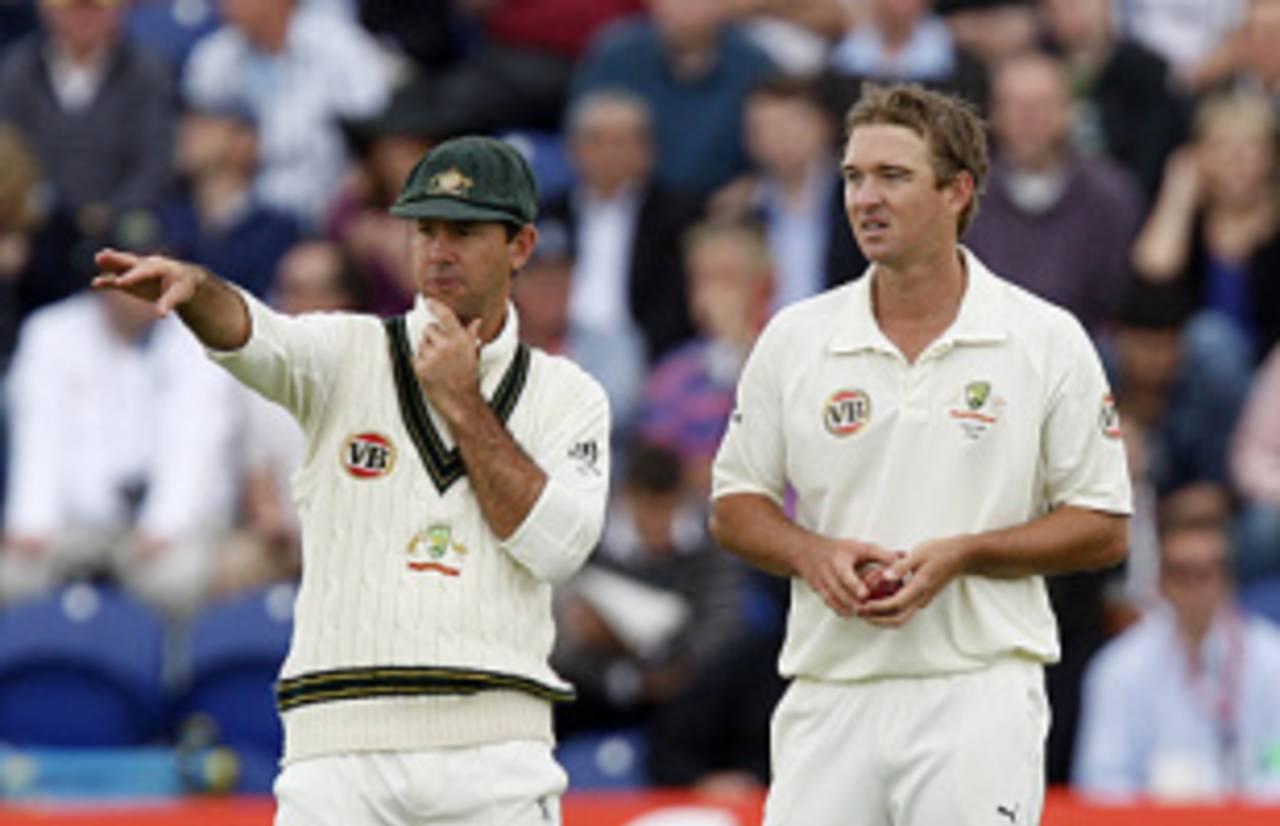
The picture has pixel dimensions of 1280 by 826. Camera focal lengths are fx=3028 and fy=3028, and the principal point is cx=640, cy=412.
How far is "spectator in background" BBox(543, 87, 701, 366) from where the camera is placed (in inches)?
546

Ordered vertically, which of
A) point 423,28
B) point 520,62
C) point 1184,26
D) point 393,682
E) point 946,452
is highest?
point 423,28

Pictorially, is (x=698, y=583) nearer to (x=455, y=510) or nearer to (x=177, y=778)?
(x=177, y=778)

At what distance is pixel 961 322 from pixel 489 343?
1137 millimetres

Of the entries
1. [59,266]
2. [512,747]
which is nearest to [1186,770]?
[512,747]

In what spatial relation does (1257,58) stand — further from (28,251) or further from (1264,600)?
(28,251)

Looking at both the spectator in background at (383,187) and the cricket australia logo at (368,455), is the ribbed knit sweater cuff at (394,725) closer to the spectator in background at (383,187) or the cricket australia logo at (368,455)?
the cricket australia logo at (368,455)

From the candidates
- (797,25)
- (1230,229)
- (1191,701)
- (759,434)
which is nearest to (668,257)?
(797,25)

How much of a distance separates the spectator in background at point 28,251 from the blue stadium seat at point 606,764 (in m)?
4.04

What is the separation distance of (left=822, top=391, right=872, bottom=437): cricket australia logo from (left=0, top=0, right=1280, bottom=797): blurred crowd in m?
4.29

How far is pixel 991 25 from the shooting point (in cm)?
1446

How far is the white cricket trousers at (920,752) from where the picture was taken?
7090 mm

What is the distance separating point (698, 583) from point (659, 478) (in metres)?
0.50

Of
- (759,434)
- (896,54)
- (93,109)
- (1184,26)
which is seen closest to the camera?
(759,434)

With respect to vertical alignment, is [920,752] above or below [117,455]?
below
